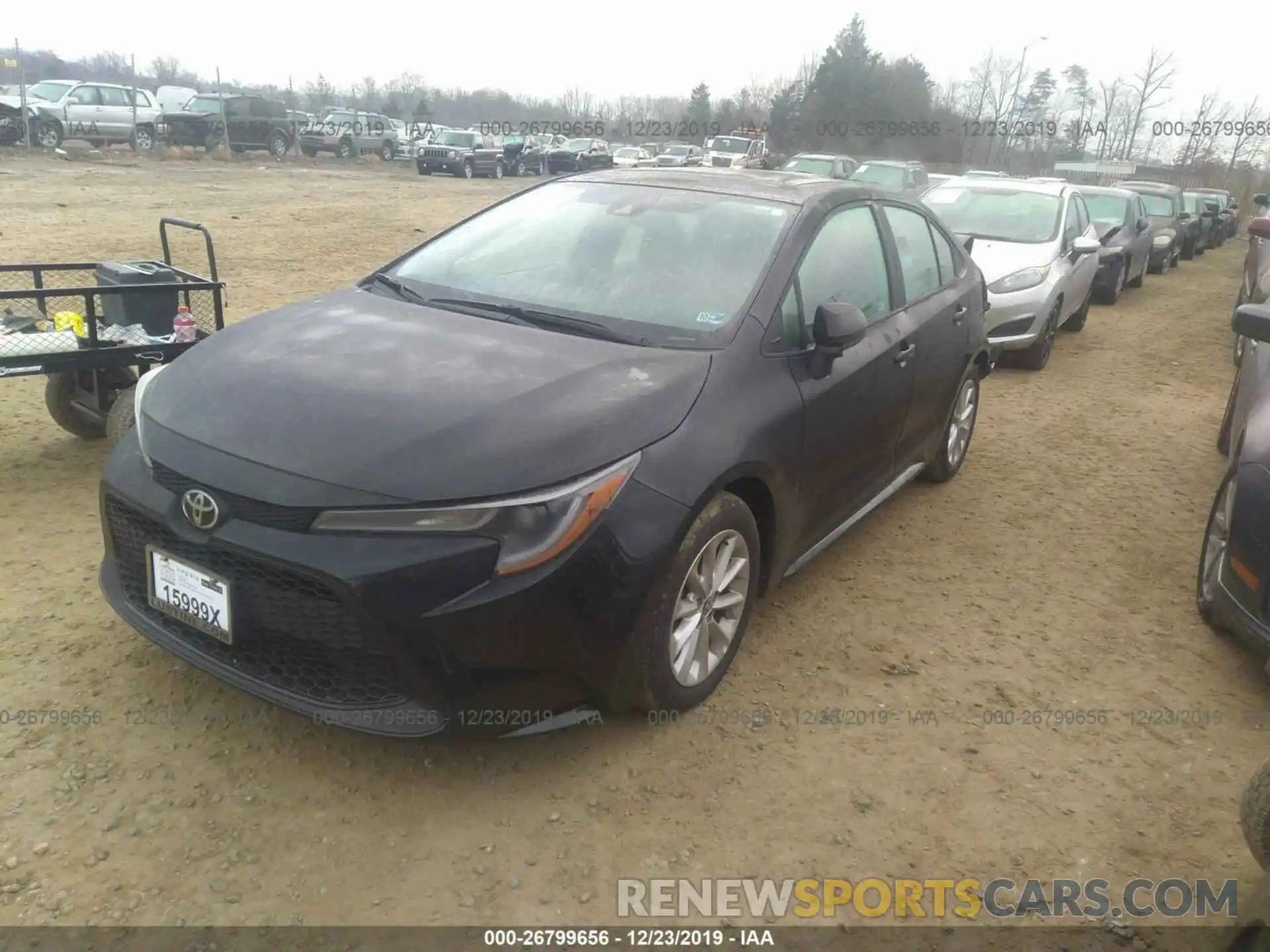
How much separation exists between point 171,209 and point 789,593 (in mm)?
14518

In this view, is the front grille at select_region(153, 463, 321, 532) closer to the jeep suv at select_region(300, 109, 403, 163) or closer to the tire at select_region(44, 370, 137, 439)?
the tire at select_region(44, 370, 137, 439)

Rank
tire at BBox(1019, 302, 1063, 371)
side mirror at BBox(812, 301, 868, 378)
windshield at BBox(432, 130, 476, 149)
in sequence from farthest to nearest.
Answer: windshield at BBox(432, 130, 476, 149)
tire at BBox(1019, 302, 1063, 371)
side mirror at BBox(812, 301, 868, 378)

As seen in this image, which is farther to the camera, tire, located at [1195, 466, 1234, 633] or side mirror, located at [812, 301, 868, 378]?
tire, located at [1195, 466, 1234, 633]

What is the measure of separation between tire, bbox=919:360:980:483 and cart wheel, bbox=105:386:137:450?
12.9ft

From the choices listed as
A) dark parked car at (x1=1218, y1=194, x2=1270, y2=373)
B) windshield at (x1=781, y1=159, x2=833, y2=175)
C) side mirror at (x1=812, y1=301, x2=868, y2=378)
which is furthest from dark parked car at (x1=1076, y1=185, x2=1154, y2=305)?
side mirror at (x1=812, y1=301, x2=868, y2=378)

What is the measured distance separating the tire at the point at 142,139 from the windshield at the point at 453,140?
7827mm

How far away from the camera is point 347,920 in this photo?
7.64 feet

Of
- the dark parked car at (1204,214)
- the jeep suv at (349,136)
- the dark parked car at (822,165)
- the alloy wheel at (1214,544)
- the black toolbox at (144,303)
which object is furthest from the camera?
the jeep suv at (349,136)

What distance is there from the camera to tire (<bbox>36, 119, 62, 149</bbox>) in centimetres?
2333

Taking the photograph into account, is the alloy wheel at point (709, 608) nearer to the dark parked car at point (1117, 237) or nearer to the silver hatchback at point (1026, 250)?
the silver hatchback at point (1026, 250)

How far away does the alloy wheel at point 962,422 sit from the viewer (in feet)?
17.3

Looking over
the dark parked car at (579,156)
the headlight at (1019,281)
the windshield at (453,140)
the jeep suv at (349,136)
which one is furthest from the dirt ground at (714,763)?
the jeep suv at (349,136)

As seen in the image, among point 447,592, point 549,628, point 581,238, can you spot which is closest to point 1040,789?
point 549,628

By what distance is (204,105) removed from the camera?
91.4 ft
